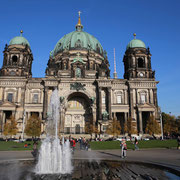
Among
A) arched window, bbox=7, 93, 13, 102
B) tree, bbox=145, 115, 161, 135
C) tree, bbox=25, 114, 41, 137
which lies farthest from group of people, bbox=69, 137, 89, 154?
arched window, bbox=7, 93, 13, 102

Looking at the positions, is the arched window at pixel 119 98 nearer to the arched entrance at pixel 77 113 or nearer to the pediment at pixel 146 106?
the pediment at pixel 146 106

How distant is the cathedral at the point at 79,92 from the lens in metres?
48.6

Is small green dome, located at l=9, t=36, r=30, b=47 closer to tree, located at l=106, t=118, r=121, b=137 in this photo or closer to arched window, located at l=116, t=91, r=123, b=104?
arched window, located at l=116, t=91, r=123, b=104

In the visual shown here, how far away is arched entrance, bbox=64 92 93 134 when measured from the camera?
5212 cm

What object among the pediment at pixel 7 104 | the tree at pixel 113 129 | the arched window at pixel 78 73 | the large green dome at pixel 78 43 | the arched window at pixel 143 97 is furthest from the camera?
the large green dome at pixel 78 43

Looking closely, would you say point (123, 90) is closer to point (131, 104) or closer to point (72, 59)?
point (131, 104)

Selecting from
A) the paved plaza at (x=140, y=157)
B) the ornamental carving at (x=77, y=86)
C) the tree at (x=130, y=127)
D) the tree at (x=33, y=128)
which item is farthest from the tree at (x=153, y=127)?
the paved plaza at (x=140, y=157)

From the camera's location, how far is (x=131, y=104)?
49.5 meters

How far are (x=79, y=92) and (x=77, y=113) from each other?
6.39 m

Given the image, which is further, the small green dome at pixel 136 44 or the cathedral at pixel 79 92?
the small green dome at pixel 136 44

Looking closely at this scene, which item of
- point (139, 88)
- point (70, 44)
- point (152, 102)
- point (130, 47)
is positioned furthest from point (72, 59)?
point (152, 102)

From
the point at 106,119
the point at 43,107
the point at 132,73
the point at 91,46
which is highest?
the point at 91,46

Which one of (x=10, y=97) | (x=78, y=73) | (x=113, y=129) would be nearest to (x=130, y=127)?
(x=113, y=129)

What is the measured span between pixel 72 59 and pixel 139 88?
23.6 m
